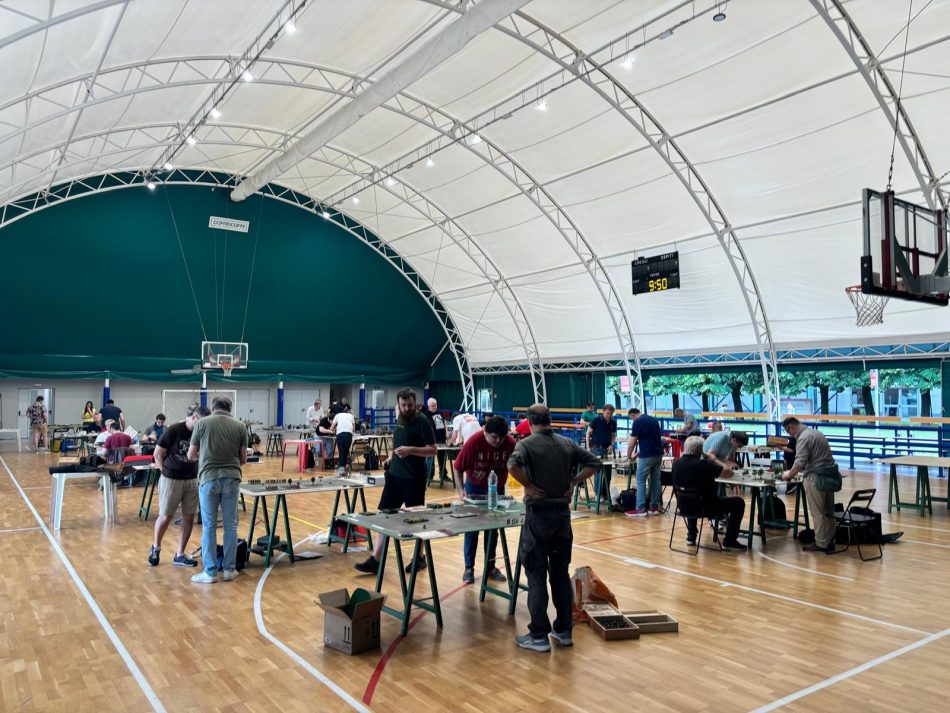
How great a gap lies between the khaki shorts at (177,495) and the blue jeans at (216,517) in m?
0.59

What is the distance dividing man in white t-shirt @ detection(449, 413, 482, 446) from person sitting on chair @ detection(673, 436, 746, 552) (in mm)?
4654

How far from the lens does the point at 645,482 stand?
9836 millimetres

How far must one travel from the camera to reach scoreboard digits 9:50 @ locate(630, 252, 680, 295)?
1689 centimetres

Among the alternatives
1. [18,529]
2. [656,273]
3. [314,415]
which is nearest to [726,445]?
[656,273]

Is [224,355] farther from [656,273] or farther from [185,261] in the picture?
[656,273]

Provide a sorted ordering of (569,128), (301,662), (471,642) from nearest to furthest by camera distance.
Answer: (301,662) → (471,642) → (569,128)

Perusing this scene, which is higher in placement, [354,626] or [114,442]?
[114,442]

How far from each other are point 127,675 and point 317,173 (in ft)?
61.1

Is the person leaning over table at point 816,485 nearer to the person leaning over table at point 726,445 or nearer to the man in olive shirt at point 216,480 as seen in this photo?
the person leaning over table at point 726,445

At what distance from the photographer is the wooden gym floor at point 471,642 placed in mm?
3875

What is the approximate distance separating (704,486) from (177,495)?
18.0 feet

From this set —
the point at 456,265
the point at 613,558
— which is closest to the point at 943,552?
the point at 613,558

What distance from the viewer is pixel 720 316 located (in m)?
17.8

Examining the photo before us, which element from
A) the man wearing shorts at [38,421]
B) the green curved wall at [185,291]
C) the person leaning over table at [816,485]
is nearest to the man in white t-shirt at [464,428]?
the person leaning over table at [816,485]
